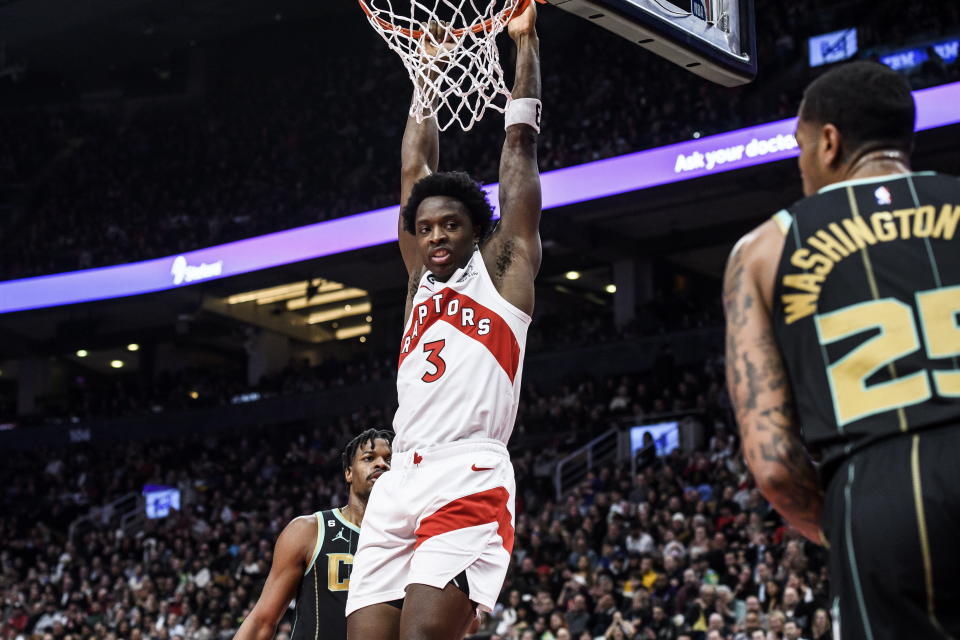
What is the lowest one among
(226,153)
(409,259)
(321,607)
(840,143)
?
(321,607)

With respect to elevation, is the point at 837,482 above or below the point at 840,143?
below

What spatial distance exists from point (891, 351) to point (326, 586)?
329 cm

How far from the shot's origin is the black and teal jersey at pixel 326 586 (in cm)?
496

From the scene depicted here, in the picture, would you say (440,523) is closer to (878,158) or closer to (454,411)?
(454,411)

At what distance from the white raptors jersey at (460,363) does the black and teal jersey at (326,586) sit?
1.08 m

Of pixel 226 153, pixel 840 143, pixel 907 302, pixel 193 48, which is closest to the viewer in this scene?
pixel 907 302

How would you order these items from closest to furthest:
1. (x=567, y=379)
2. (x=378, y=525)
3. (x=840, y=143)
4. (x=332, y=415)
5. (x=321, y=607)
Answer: (x=840, y=143), (x=378, y=525), (x=321, y=607), (x=567, y=379), (x=332, y=415)

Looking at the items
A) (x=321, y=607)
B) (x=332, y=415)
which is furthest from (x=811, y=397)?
(x=332, y=415)

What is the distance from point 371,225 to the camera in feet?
72.9

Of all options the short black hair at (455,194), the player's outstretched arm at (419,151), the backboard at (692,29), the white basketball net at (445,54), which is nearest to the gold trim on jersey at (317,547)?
the player's outstretched arm at (419,151)

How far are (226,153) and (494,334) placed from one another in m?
26.1

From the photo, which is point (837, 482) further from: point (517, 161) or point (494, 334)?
point (517, 161)

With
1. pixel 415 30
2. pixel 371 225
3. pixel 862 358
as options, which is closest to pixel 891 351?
pixel 862 358

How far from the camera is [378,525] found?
157 inches
